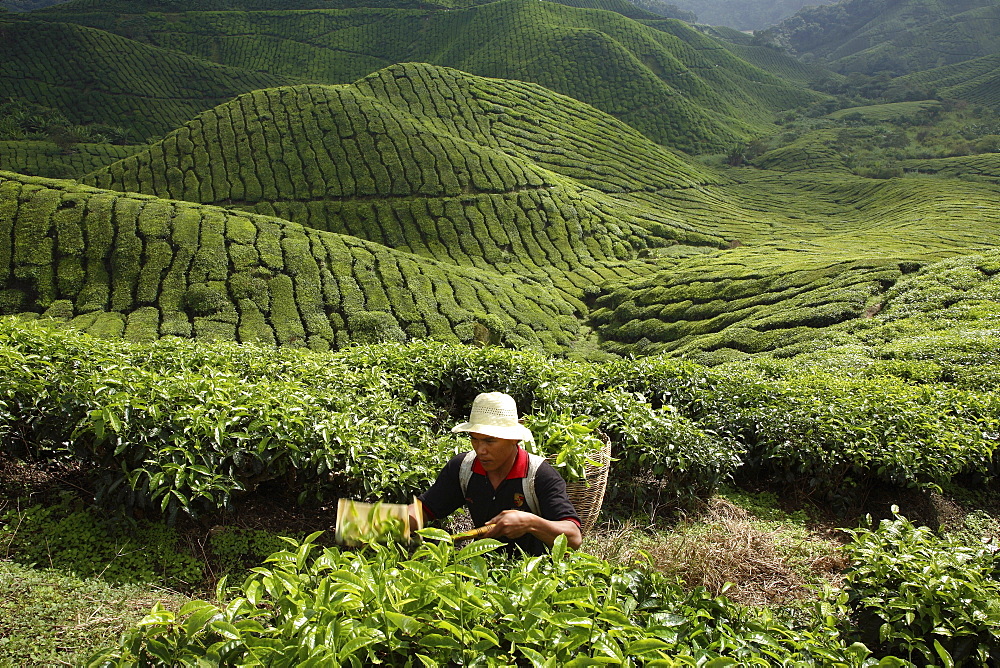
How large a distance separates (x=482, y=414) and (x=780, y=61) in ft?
Result: 404

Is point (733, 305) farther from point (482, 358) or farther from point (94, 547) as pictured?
point (94, 547)

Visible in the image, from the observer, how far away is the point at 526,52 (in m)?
69.9

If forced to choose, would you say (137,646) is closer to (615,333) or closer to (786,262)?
(615,333)

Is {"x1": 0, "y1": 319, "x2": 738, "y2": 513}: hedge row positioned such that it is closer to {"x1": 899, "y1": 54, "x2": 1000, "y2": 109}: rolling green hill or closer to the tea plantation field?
the tea plantation field

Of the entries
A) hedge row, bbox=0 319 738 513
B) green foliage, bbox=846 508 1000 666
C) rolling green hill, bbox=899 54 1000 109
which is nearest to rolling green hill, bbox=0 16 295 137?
hedge row, bbox=0 319 738 513

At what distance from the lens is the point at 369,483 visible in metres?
4.91

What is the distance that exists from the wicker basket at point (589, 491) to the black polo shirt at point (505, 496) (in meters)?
0.74

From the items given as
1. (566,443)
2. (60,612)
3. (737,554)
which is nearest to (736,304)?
(737,554)

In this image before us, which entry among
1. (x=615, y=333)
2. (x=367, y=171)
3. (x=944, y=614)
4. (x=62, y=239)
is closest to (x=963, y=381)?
(x=944, y=614)

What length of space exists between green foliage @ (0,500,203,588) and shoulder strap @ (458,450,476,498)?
2.03m

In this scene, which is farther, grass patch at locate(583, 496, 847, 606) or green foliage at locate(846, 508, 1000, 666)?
grass patch at locate(583, 496, 847, 606)

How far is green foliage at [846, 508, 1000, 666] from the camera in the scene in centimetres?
355

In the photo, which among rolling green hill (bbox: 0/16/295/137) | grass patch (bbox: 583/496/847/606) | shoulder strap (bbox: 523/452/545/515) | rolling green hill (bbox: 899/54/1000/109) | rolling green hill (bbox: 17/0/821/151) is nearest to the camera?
shoulder strap (bbox: 523/452/545/515)

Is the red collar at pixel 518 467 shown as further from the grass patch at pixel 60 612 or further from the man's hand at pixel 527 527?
the grass patch at pixel 60 612
